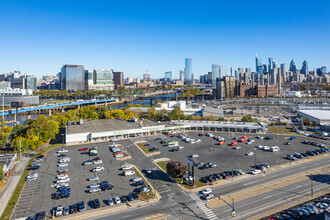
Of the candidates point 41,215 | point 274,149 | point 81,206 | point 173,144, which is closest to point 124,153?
point 173,144

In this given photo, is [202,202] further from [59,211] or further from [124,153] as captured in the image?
[124,153]

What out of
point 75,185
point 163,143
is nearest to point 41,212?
point 75,185

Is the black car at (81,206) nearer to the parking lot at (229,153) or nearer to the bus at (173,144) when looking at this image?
the parking lot at (229,153)

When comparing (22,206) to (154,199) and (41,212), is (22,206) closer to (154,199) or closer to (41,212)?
(41,212)

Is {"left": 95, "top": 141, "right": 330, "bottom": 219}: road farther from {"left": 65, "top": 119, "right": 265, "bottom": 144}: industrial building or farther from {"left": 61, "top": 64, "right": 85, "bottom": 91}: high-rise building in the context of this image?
{"left": 61, "top": 64, "right": 85, "bottom": 91}: high-rise building

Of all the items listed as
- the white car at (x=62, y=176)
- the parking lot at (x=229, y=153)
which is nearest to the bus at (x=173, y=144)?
the parking lot at (x=229, y=153)
